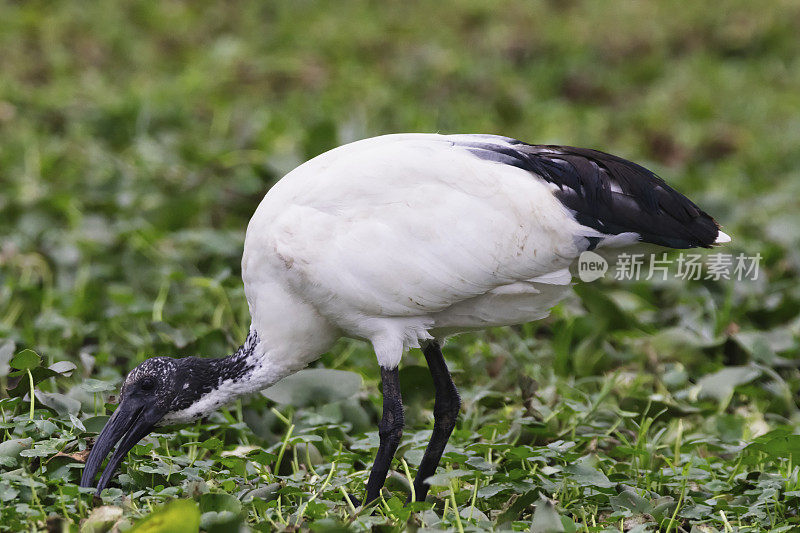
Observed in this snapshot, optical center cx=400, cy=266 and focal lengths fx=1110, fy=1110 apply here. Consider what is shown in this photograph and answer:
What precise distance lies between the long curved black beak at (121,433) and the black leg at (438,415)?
1.00 meters

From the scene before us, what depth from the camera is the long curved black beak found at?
3820 mm

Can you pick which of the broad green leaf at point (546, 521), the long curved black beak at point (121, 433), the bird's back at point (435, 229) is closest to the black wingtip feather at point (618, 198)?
the bird's back at point (435, 229)

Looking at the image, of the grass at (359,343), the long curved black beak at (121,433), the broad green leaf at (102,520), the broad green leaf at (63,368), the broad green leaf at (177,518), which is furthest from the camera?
the broad green leaf at (63,368)

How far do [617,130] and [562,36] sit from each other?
2.01 meters

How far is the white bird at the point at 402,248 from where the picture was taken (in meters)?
3.90

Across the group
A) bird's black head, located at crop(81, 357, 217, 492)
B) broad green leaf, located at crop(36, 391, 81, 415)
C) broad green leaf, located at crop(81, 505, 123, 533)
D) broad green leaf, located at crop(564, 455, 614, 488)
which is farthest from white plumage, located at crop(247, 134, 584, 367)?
broad green leaf, located at crop(81, 505, 123, 533)

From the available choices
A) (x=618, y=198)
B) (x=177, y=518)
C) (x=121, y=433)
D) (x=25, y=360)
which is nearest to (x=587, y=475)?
(x=618, y=198)

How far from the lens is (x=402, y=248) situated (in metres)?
3.90

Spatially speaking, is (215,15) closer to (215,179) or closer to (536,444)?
(215,179)

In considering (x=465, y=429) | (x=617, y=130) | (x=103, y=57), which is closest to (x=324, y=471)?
(x=465, y=429)

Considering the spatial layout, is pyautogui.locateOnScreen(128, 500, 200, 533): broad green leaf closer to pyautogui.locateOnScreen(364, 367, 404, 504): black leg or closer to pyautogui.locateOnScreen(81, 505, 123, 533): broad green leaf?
pyautogui.locateOnScreen(81, 505, 123, 533): broad green leaf

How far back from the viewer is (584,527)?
369 centimetres

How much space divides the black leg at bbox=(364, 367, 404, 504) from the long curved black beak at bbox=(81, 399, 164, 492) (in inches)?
32.3

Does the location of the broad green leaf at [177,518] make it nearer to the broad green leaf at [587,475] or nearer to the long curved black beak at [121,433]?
the long curved black beak at [121,433]
